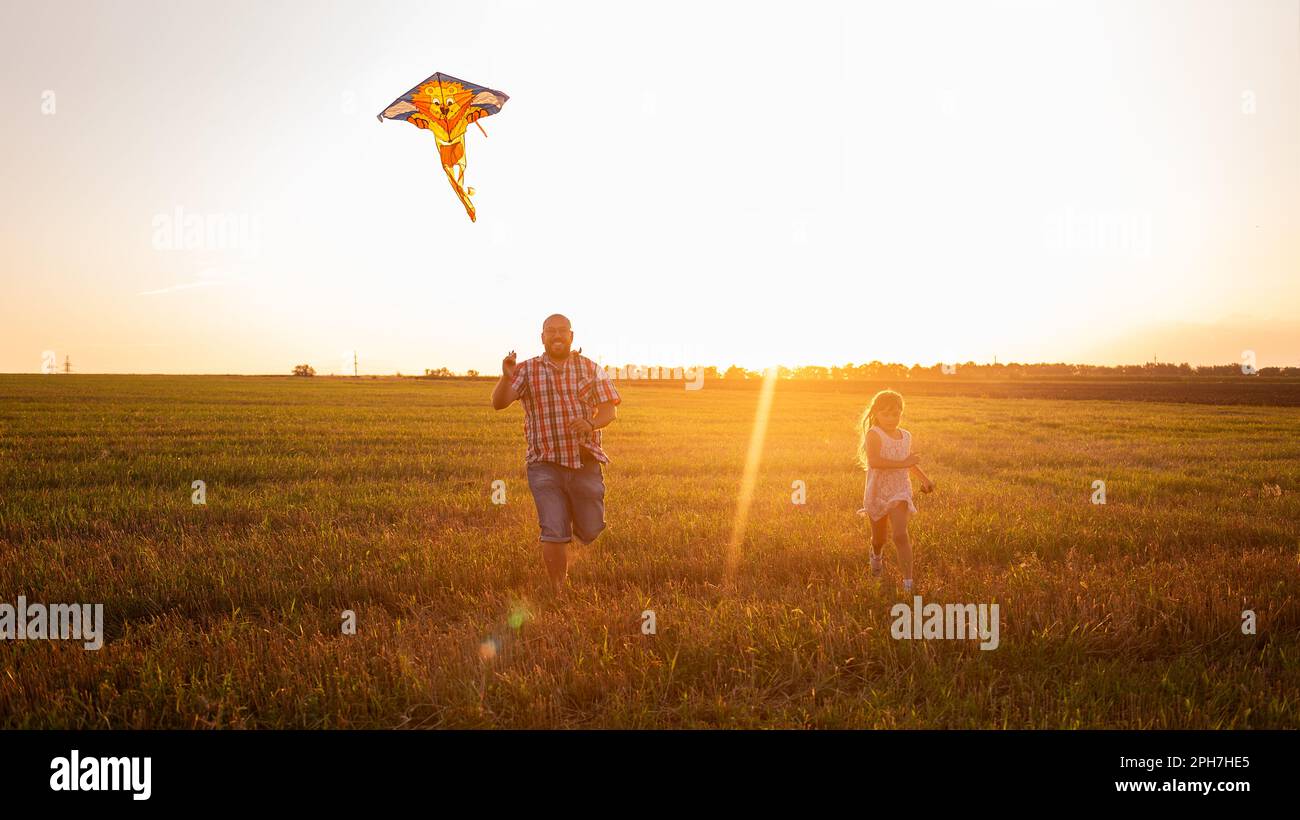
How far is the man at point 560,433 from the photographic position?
5.95 metres

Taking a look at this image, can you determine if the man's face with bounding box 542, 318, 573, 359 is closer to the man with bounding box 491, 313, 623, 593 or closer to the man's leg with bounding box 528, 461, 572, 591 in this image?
the man with bounding box 491, 313, 623, 593

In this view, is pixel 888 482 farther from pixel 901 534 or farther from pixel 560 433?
pixel 560 433

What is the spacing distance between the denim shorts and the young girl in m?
2.52

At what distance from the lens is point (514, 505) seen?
32.5 ft

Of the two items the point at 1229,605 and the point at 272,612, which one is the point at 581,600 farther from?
the point at 1229,605

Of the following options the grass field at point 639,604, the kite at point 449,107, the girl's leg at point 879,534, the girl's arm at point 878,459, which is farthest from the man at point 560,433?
the girl's leg at point 879,534

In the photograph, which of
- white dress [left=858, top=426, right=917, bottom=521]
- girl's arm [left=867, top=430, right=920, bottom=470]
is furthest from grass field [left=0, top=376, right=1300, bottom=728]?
girl's arm [left=867, top=430, right=920, bottom=470]

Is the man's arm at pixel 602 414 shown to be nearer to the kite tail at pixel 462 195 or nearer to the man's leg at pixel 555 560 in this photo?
the man's leg at pixel 555 560

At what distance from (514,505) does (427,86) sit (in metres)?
5.74

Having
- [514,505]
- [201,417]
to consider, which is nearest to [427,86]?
[514,505]

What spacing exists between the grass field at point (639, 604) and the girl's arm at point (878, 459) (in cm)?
107

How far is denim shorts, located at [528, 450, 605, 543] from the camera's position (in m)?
5.97

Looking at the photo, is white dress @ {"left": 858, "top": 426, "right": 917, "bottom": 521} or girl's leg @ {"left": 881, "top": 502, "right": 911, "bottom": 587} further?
white dress @ {"left": 858, "top": 426, "right": 917, "bottom": 521}

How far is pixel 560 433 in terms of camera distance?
600 cm
